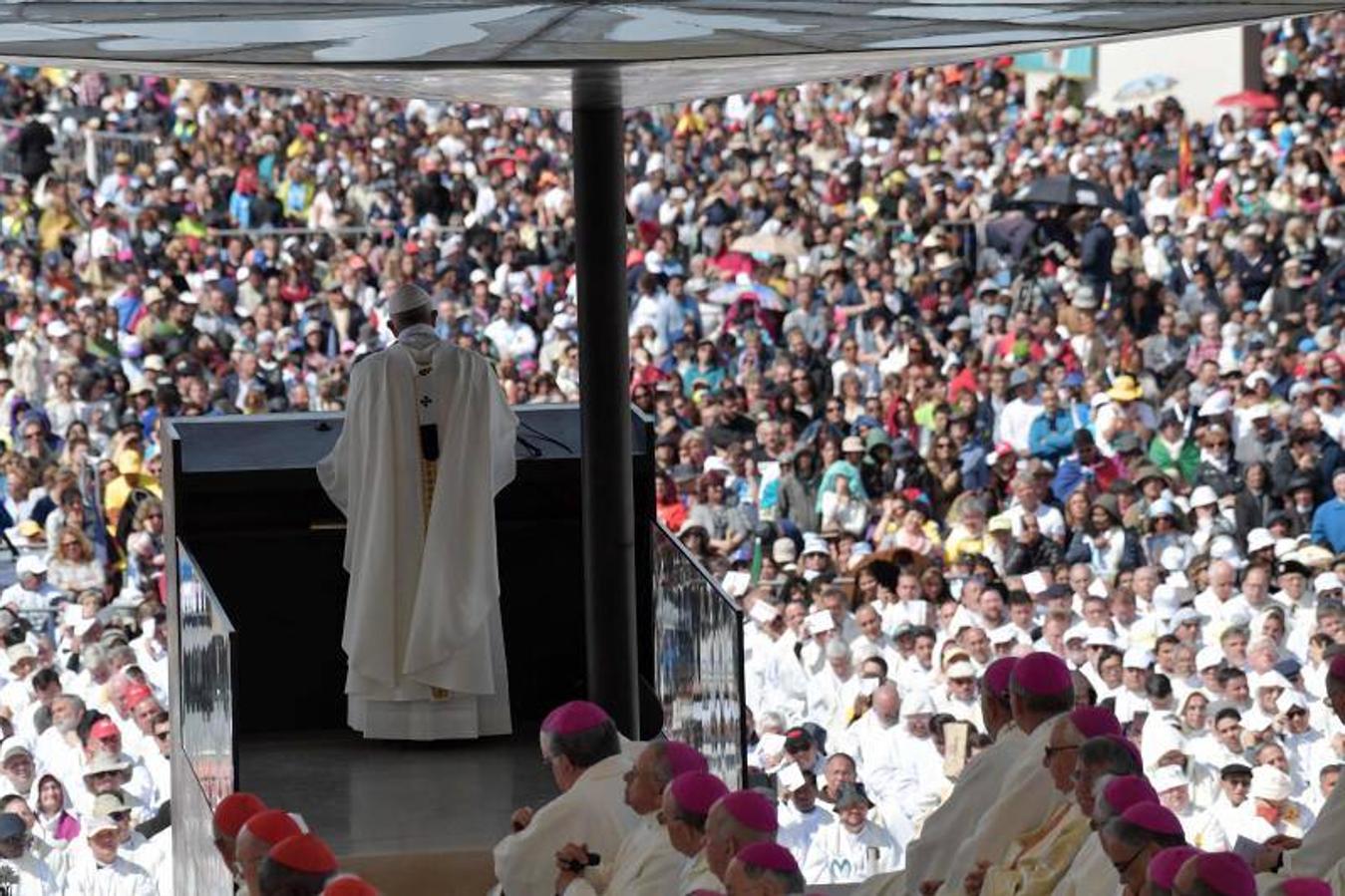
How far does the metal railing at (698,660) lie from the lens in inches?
351

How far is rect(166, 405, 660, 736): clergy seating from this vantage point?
406 inches

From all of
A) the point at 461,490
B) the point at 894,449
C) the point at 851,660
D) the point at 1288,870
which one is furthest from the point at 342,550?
the point at 894,449

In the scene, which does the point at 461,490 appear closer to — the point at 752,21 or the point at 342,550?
the point at 342,550

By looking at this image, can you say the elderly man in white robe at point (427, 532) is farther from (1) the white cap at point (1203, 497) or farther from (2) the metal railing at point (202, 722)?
(1) the white cap at point (1203, 497)

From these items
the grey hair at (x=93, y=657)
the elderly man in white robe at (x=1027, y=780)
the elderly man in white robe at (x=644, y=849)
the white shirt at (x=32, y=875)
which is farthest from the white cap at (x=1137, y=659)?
the elderly man in white robe at (x=644, y=849)

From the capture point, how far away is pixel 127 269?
80.3ft

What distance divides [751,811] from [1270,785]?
24.1 ft

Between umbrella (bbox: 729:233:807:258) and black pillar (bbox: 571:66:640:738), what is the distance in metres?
15.0

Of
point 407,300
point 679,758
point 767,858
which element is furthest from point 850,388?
point 767,858

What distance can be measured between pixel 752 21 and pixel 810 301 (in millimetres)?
14777

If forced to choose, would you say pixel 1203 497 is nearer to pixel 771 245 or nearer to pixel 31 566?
pixel 31 566

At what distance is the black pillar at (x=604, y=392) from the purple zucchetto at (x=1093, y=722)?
234cm

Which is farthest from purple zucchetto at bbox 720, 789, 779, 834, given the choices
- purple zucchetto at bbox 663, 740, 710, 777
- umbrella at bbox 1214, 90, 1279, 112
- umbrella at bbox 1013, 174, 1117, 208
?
umbrella at bbox 1214, 90, 1279, 112

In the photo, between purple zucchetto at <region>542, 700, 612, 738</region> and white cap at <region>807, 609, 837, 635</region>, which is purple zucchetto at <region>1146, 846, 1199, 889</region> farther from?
white cap at <region>807, 609, 837, 635</region>
